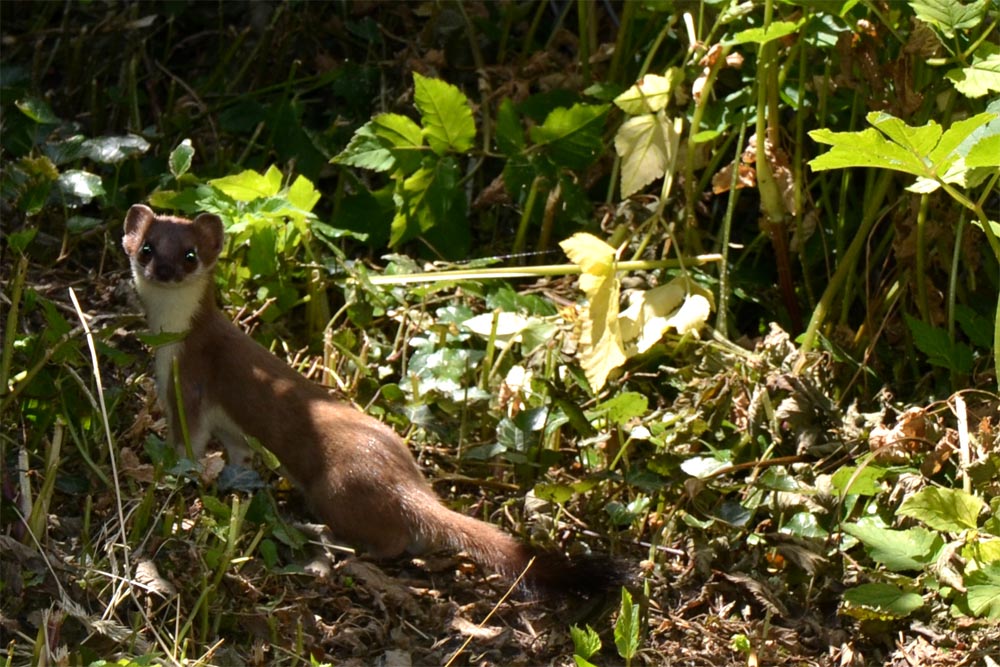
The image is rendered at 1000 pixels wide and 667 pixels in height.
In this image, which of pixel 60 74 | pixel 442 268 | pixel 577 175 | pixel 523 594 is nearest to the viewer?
pixel 523 594

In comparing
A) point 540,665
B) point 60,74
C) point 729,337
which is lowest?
point 540,665

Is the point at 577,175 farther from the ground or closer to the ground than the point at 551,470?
farther from the ground

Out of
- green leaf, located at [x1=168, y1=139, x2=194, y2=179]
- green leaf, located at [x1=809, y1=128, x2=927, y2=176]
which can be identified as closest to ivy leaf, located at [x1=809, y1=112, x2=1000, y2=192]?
green leaf, located at [x1=809, y1=128, x2=927, y2=176]

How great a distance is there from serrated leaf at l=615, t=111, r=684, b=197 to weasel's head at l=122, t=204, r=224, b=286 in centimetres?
140

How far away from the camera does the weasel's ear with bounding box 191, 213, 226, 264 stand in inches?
186

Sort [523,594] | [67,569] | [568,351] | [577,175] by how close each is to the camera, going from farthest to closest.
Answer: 1. [577,175]
2. [568,351]
3. [523,594]
4. [67,569]

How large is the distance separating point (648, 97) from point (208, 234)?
157cm

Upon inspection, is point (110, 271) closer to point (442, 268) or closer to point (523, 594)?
point (442, 268)

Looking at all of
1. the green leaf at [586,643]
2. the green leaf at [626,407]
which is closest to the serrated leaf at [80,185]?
the green leaf at [626,407]

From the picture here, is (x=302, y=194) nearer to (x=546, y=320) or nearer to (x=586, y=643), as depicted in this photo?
(x=546, y=320)

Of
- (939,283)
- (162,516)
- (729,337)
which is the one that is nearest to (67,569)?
(162,516)

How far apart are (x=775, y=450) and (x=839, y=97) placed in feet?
4.41

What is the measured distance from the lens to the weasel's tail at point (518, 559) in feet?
13.0

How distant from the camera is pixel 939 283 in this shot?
5023mm
